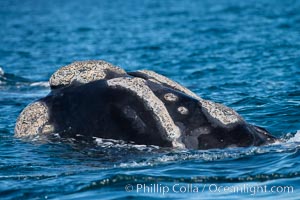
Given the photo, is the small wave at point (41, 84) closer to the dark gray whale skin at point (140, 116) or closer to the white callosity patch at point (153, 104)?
the dark gray whale skin at point (140, 116)

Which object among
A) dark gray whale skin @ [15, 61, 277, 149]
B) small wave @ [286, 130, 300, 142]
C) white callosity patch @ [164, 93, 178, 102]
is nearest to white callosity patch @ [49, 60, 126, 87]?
dark gray whale skin @ [15, 61, 277, 149]

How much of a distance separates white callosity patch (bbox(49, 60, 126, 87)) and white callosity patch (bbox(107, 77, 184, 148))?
44 cm

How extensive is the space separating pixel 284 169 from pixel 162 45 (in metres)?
19.9

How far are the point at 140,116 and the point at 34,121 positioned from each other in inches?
70.3

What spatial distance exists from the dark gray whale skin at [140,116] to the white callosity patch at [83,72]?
0.05 metres

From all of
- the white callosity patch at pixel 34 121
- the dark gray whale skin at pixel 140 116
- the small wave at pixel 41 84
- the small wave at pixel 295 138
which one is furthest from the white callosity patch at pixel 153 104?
the small wave at pixel 41 84

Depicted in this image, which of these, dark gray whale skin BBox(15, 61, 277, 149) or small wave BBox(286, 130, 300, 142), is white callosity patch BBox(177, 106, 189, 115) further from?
small wave BBox(286, 130, 300, 142)

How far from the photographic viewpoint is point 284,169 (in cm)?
1061

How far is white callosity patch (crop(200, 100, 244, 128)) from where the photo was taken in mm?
11656

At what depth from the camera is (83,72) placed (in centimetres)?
1253

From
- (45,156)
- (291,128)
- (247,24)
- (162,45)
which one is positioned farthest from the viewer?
(247,24)

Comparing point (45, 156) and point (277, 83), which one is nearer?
point (45, 156)

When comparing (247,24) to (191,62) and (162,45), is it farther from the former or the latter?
(191,62)

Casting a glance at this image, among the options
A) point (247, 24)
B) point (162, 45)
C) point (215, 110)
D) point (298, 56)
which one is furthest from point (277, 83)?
point (247, 24)
